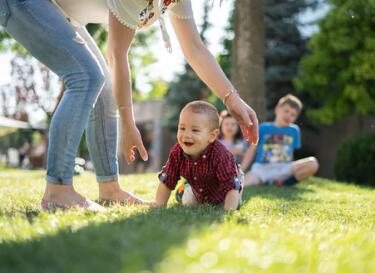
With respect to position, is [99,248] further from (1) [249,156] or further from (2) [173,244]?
(1) [249,156]

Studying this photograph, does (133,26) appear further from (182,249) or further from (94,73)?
(182,249)

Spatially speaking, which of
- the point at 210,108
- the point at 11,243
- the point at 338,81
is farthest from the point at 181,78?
the point at 11,243

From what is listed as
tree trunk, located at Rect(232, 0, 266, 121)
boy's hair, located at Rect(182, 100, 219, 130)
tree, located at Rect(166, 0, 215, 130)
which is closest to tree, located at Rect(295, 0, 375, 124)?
tree trunk, located at Rect(232, 0, 266, 121)

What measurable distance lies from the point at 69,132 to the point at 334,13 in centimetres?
1214

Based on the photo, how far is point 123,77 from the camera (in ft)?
10.7

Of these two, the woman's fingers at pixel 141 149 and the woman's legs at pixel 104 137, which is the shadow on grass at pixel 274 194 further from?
the woman's fingers at pixel 141 149

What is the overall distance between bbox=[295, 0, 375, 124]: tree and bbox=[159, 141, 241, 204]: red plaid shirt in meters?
10.1

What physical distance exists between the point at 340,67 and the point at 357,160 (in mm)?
5780

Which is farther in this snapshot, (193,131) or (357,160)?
(357,160)

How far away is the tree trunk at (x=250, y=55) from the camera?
9031mm

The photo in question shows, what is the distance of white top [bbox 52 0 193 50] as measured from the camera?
10.1 feet

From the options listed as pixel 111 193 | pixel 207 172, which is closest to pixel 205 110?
pixel 207 172

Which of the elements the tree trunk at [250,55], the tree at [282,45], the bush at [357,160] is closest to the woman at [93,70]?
the tree trunk at [250,55]

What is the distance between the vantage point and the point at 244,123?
3.19 meters
